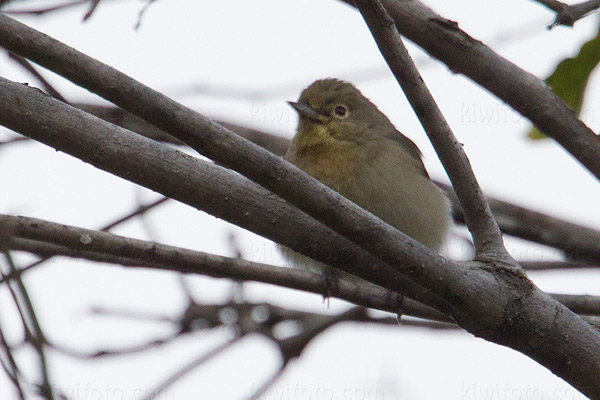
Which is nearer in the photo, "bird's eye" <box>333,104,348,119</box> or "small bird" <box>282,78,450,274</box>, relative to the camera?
"small bird" <box>282,78,450,274</box>

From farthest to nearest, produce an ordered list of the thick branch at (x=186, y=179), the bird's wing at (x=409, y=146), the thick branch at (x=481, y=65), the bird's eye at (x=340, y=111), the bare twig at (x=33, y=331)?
the bird's wing at (x=409, y=146) < the bird's eye at (x=340, y=111) < the thick branch at (x=481, y=65) < the thick branch at (x=186, y=179) < the bare twig at (x=33, y=331)

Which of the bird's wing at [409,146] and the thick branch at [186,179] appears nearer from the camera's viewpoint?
the thick branch at [186,179]

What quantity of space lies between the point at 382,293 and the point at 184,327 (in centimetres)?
174

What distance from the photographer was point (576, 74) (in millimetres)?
4828

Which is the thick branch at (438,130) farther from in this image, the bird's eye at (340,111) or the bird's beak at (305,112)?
the bird's eye at (340,111)

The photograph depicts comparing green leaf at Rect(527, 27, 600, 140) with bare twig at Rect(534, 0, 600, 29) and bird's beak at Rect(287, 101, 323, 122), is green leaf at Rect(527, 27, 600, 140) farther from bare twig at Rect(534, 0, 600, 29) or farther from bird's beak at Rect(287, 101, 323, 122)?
bird's beak at Rect(287, 101, 323, 122)

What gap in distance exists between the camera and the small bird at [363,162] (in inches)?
255

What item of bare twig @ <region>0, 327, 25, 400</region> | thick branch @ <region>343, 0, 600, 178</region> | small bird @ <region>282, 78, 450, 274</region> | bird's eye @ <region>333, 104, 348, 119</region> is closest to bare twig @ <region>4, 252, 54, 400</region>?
bare twig @ <region>0, 327, 25, 400</region>

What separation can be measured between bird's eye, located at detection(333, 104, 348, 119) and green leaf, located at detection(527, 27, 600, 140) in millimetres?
2613

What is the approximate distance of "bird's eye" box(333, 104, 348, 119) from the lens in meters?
7.32

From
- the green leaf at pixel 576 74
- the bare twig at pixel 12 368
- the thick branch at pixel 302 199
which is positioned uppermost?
the green leaf at pixel 576 74

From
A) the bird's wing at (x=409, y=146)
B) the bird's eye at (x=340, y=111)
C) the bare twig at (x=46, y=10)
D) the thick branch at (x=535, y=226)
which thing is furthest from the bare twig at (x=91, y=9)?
the bird's wing at (x=409, y=146)

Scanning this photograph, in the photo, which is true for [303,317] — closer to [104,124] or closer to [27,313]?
[104,124]

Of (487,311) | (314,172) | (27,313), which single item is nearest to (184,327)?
(314,172)
